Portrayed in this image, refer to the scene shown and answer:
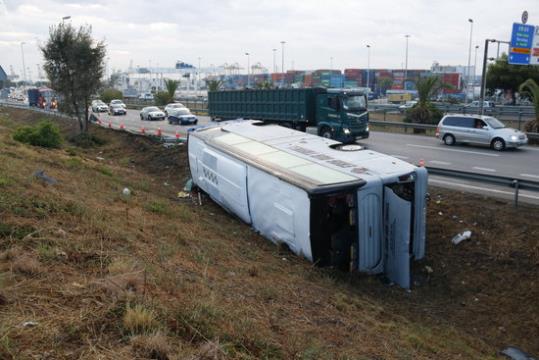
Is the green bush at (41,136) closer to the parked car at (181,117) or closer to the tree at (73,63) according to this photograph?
the tree at (73,63)

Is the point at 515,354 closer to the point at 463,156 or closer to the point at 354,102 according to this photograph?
the point at 463,156

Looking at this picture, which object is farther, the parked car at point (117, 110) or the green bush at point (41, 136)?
the parked car at point (117, 110)

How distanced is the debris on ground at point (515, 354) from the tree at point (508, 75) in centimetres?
4376

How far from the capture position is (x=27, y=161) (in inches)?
556

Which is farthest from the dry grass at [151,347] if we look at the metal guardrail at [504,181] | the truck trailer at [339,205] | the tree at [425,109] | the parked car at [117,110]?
the parked car at [117,110]

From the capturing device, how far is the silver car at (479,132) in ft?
Result: 72.7

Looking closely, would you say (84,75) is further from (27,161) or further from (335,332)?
(335,332)

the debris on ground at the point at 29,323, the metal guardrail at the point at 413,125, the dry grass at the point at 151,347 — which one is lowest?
the metal guardrail at the point at 413,125

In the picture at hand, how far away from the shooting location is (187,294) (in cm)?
575

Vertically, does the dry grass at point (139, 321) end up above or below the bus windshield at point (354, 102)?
below

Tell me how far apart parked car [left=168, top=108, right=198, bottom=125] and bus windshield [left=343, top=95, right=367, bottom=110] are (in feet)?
64.5

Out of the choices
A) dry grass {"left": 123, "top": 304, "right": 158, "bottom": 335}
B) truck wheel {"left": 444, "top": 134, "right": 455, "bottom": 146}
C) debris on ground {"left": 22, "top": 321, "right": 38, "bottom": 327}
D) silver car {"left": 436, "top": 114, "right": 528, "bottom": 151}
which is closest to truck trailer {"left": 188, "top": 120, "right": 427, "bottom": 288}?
dry grass {"left": 123, "top": 304, "right": 158, "bottom": 335}

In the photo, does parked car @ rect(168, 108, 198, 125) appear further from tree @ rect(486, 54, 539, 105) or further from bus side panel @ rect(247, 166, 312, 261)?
tree @ rect(486, 54, 539, 105)

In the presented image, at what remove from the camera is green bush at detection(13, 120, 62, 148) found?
21.2 meters
